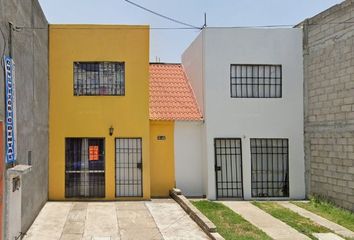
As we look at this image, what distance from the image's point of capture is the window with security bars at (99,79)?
15.8 m

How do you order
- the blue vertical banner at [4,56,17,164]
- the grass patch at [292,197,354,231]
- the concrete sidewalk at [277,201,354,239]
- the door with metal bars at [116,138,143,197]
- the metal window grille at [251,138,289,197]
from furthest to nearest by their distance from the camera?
the metal window grille at [251,138,289,197], the door with metal bars at [116,138,143,197], the grass patch at [292,197,354,231], the concrete sidewalk at [277,201,354,239], the blue vertical banner at [4,56,17,164]

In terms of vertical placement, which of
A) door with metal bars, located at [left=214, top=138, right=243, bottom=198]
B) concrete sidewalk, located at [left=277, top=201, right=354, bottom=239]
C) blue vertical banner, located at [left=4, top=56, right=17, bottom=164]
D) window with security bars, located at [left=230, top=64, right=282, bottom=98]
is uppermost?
window with security bars, located at [left=230, top=64, right=282, bottom=98]

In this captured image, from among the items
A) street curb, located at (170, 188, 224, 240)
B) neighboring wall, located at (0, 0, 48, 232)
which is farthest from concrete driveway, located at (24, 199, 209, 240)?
neighboring wall, located at (0, 0, 48, 232)

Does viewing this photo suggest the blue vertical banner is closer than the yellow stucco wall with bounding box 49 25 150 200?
Yes

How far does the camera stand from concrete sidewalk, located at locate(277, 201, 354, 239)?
11.4 meters

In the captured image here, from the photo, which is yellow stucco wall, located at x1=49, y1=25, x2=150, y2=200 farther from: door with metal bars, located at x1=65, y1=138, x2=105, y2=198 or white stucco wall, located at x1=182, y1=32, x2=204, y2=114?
white stucco wall, located at x1=182, y1=32, x2=204, y2=114

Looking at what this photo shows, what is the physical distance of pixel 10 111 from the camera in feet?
29.0

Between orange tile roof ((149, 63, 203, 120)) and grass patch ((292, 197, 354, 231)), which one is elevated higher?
orange tile roof ((149, 63, 203, 120))

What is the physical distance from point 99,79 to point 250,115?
5716mm

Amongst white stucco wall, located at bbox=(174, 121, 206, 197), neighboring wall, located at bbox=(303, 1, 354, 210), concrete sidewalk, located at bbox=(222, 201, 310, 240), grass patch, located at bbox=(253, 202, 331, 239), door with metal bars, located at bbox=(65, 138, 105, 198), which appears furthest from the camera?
white stucco wall, located at bbox=(174, 121, 206, 197)

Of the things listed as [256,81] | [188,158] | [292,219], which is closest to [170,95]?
[188,158]

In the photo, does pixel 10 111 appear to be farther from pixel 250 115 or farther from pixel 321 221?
pixel 250 115

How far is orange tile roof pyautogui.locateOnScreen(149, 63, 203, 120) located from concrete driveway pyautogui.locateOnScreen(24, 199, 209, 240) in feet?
11.2

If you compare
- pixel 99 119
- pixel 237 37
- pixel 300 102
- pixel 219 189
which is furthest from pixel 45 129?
pixel 300 102
